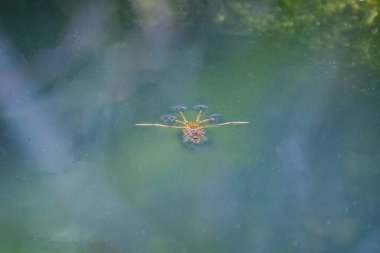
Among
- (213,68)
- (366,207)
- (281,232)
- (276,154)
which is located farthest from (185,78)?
(366,207)

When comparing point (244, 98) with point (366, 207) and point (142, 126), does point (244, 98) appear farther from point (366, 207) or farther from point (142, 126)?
point (366, 207)

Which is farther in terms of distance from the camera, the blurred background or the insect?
the insect

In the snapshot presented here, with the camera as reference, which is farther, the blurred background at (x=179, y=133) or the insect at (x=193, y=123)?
the insect at (x=193, y=123)
